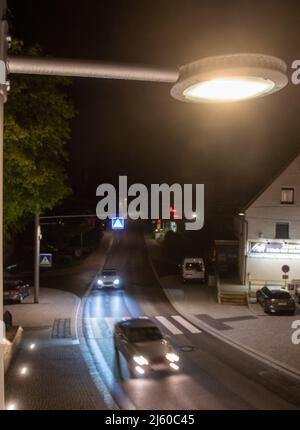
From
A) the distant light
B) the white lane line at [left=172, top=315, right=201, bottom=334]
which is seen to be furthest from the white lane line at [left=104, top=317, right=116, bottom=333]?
the distant light

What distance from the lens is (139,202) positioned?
169 feet

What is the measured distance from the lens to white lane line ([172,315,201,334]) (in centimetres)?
2627

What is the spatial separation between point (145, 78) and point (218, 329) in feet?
80.6

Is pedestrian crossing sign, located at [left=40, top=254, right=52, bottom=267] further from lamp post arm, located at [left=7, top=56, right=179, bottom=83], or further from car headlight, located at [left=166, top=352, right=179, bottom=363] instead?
lamp post arm, located at [left=7, top=56, right=179, bottom=83]

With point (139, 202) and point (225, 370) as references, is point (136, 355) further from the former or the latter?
point (139, 202)

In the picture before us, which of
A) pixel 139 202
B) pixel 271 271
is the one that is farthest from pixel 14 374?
pixel 139 202

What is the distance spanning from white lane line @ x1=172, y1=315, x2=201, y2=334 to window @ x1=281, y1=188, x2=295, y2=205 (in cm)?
1422

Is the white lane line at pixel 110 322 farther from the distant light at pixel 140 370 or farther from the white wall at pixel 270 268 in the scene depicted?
the white wall at pixel 270 268

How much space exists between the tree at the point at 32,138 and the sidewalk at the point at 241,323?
1192cm

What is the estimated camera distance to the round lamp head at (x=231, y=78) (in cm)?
346

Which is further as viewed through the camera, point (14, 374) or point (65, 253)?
point (65, 253)

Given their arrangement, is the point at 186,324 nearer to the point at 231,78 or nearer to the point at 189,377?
the point at 189,377
